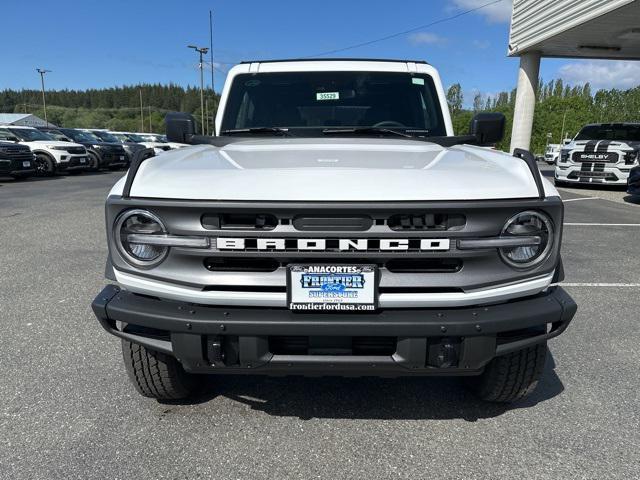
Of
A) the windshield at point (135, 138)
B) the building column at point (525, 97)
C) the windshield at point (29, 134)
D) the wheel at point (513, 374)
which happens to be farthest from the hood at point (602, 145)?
the windshield at point (135, 138)

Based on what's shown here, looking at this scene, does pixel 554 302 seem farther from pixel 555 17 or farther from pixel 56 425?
pixel 555 17

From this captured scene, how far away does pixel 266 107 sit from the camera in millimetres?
3525

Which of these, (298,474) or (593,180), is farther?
(593,180)

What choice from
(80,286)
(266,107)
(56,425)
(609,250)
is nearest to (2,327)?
(80,286)

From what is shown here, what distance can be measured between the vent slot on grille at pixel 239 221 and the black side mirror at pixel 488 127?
1.95 m

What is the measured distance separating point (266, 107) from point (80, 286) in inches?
100.0

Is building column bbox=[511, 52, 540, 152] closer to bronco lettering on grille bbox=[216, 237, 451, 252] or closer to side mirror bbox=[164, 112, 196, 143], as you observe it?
side mirror bbox=[164, 112, 196, 143]

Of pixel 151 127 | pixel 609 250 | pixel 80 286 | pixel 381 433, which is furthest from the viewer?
pixel 151 127

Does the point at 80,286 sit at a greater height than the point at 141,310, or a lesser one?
lesser

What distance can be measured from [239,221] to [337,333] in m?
0.59

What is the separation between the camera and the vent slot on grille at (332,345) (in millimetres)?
1979

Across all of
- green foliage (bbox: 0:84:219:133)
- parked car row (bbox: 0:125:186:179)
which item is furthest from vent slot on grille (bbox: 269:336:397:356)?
green foliage (bbox: 0:84:219:133)

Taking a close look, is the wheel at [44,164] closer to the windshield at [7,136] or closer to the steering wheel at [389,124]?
the windshield at [7,136]

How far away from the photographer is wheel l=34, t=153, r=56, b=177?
15.9 m
